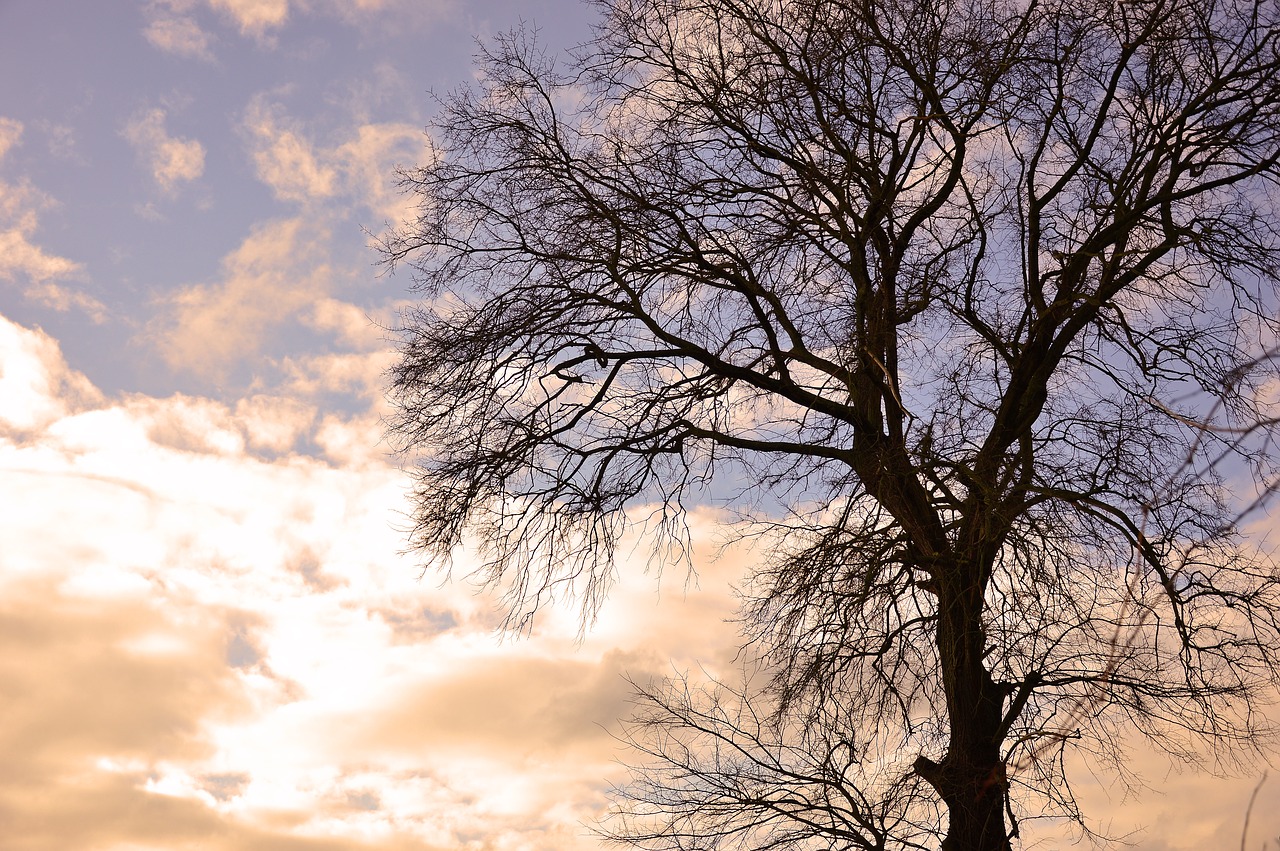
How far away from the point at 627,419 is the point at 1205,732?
4.76m

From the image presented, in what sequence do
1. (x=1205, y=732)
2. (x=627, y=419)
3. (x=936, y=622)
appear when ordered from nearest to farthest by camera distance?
(x=1205, y=732) → (x=936, y=622) → (x=627, y=419)

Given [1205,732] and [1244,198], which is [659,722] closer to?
[1205,732]

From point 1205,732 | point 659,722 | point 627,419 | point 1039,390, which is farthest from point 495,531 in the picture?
point 1205,732

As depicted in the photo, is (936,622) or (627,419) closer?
(936,622)

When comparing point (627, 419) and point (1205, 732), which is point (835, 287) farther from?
point (1205, 732)

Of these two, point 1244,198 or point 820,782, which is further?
point 1244,198

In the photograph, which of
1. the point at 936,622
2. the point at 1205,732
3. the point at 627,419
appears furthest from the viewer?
the point at 627,419

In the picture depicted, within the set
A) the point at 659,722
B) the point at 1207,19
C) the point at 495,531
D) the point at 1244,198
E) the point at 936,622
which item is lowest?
the point at 659,722

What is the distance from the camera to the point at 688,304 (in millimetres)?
8539

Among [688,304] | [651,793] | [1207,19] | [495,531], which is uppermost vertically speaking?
[1207,19]

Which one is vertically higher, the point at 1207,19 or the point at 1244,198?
the point at 1207,19

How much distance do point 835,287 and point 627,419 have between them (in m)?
2.08

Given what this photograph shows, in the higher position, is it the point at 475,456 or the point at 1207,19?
the point at 1207,19

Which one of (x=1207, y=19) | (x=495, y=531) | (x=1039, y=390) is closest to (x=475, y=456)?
(x=495, y=531)
